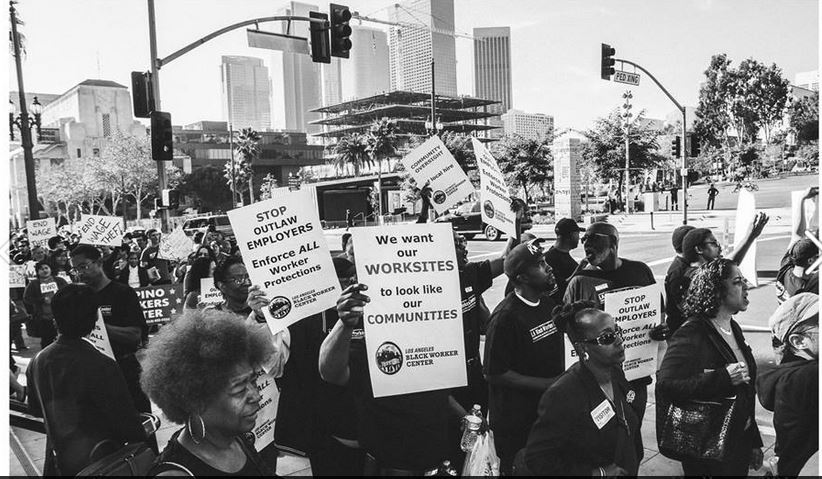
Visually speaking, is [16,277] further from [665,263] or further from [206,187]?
[206,187]

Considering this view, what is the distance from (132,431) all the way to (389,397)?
3.94 ft

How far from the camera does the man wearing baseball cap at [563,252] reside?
18.4 feet

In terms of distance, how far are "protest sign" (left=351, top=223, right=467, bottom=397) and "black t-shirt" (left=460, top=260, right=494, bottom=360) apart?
29.0 inches

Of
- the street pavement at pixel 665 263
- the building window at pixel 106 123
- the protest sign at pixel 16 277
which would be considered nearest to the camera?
the street pavement at pixel 665 263

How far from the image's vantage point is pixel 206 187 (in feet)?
255

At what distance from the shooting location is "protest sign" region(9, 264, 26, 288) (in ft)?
30.3

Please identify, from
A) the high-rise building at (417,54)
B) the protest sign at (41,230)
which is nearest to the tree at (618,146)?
the protest sign at (41,230)

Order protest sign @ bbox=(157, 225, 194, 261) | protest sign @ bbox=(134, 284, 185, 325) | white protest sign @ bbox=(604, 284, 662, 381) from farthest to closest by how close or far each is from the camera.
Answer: protest sign @ bbox=(157, 225, 194, 261) → protest sign @ bbox=(134, 284, 185, 325) → white protest sign @ bbox=(604, 284, 662, 381)

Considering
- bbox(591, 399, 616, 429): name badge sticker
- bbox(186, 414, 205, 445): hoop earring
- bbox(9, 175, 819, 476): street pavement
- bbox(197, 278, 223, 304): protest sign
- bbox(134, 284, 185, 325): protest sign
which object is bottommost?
bbox(9, 175, 819, 476): street pavement

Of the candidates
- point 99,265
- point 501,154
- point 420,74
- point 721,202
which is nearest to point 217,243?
point 99,265

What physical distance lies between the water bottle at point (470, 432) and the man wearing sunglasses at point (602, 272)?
183 cm

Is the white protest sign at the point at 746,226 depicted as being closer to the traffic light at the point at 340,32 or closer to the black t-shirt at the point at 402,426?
the black t-shirt at the point at 402,426

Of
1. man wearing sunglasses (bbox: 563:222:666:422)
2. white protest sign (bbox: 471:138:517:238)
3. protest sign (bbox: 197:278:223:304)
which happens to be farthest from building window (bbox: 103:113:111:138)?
man wearing sunglasses (bbox: 563:222:666:422)

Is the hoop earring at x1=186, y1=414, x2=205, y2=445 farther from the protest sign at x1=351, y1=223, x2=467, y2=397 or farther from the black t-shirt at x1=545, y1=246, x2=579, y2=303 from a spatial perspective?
the black t-shirt at x1=545, y1=246, x2=579, y2=303
